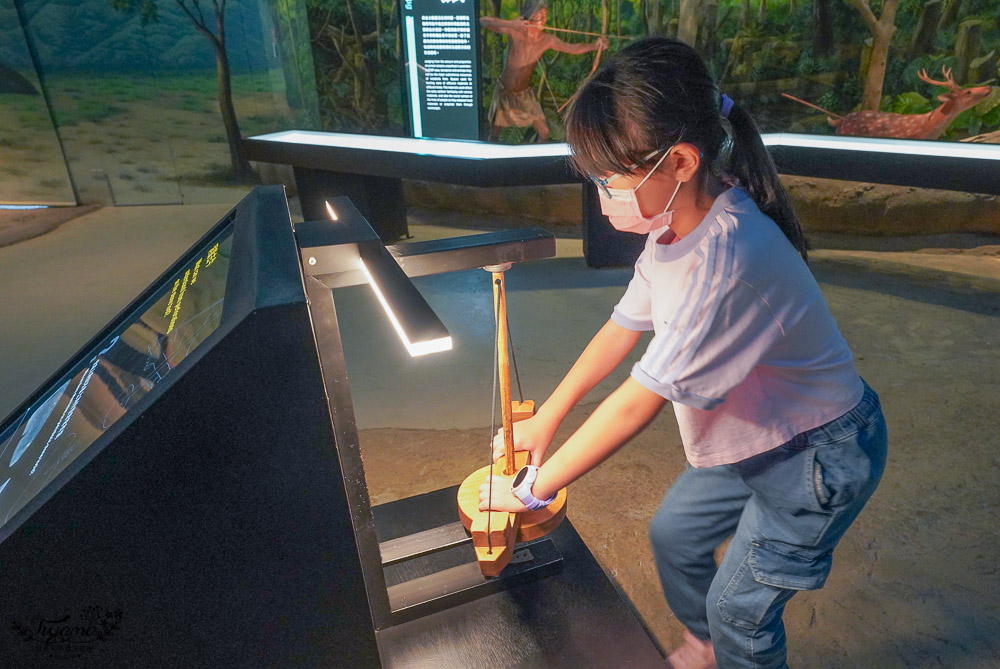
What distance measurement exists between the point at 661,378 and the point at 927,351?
2645mm

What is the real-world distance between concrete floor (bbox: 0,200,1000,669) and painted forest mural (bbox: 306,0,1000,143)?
0.87 metres

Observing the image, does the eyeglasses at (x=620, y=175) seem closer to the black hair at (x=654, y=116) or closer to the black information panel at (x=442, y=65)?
the black hair at (x=654, y=116)

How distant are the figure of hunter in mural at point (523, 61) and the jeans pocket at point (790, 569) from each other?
397cm

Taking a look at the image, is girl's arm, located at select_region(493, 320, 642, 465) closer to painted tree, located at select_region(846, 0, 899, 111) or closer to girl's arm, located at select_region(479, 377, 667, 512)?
girl's arm, located at select_region(479, 377, 667, 512)

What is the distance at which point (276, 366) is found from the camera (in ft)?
1.98

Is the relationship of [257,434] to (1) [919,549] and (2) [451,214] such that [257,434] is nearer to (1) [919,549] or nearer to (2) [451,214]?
(1) [919,549]

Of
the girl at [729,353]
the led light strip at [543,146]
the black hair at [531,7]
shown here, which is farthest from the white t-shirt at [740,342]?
the black hair at [531,7]

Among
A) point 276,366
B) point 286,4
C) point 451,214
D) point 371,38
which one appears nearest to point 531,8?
point 371,38

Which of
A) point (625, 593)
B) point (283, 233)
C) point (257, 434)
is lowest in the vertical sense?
point (625, 593)

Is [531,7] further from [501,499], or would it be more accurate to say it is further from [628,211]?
[501,499]

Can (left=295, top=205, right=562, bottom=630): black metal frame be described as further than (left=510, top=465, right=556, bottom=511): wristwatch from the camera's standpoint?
No

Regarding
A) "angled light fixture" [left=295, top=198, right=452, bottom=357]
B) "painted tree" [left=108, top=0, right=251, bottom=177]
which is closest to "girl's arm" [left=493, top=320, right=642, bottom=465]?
"angled light fixture" [left=295, top=198, right=452, bottom=357]

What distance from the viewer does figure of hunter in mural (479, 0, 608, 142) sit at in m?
4.28

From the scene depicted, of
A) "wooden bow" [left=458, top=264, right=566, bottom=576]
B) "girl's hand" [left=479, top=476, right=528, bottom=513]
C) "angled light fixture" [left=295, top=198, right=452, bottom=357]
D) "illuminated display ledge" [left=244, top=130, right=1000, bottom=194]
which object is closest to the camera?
"angled light fixture" [left=295, top=198, right=452, bottom=357]
